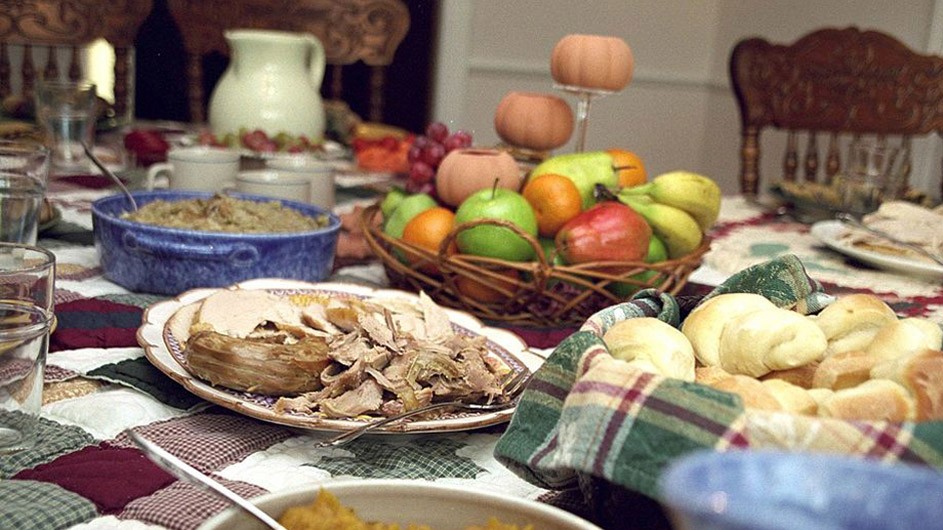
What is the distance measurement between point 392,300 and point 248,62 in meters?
0.89

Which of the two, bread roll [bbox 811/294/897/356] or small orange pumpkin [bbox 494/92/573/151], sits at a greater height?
small orange pumpkin [bbox 494/92/573/151]

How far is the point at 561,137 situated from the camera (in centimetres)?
126

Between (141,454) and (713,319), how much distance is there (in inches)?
13.7

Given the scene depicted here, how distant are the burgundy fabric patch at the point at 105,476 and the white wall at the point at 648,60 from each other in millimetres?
2995

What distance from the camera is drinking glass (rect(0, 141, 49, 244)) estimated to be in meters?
0.93

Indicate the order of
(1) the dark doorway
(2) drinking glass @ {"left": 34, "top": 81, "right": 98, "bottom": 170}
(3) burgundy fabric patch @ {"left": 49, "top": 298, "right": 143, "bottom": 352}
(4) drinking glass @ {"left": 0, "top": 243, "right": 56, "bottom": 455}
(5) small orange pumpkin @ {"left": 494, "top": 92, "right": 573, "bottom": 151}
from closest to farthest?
(4) drinking glass @ {"left": 0, "top": 243, "right": 56, "bottom": 455} → (3) burgundy fabric patch @ {"left": 49, "top": 298, "right": 143, "bottom": 352} → (5) small orange pumpkin @ {"left": 494, "top": 92, "right": 573, "bottom": 151} → (2) drinking glass @ {"left": 34, "top": 81, "right": 98, "bottom": 170} → (1) the dark doorway

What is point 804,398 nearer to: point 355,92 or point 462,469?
point 462,469

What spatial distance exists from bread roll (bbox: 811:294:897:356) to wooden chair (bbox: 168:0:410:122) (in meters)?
2.10

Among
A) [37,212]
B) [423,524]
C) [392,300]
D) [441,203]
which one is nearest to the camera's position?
[423,524]

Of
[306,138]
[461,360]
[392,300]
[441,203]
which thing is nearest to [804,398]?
[461,360]

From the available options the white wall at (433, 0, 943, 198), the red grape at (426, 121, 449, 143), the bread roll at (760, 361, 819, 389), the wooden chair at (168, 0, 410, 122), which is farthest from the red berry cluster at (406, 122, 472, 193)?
the white wall at (433, 0, 943, 198)

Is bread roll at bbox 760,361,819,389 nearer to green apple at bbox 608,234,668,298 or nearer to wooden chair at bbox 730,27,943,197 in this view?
green apple at bbox 608,234,668,298

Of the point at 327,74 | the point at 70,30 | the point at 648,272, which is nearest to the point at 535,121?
the point at 648,272

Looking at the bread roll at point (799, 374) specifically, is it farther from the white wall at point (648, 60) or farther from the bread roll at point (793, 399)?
the white wall at point (648, 60)
